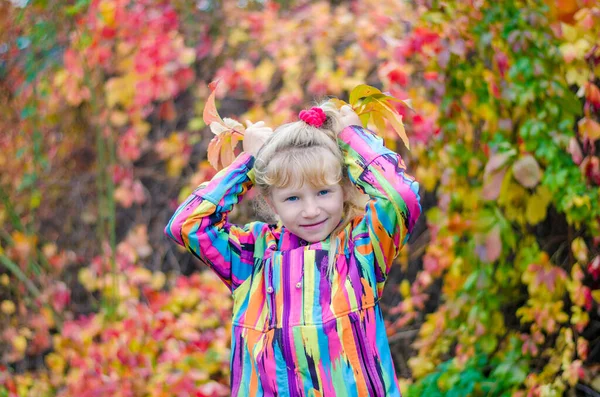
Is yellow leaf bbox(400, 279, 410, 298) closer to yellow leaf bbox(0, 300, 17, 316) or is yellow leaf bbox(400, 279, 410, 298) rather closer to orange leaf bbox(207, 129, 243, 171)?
orange leaf bbox(207, 129, 243, 171)

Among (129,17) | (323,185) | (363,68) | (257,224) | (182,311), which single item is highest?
(323,185)

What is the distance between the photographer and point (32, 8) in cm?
447

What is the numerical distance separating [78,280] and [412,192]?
3356mm

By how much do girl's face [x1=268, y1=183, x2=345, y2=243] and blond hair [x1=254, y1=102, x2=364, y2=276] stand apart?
2 centimetres

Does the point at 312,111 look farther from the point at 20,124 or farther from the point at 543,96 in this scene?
the point at 20,124

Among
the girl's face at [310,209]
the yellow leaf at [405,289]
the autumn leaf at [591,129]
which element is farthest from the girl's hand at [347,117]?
the yellow leaf at [405,289]

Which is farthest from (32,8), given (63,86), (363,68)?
(363,68)

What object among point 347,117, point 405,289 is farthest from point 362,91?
point 405,289

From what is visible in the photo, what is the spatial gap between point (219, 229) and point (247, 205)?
7.30 ft

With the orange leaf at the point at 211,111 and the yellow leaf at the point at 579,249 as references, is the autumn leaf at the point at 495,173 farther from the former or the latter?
the orange leaf at the point at 211,111

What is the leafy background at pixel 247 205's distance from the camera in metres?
2.56

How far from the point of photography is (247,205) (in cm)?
432

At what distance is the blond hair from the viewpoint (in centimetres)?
193

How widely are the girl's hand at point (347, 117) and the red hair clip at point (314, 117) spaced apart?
2.0 inches
